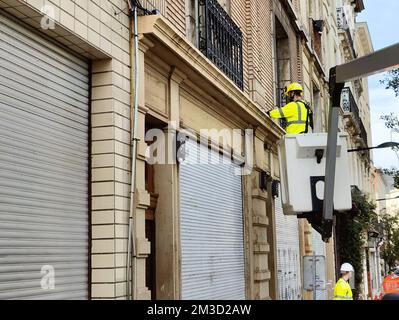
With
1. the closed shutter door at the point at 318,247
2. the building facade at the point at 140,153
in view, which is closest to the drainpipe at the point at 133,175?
the building facade at the point at 140,153

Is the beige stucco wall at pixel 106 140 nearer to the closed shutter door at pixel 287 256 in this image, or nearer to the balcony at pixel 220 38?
the balcony at pixel 220 38

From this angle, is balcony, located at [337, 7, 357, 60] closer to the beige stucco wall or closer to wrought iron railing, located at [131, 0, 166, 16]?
wrought iron railing, located at [131, 0, 166, 16]

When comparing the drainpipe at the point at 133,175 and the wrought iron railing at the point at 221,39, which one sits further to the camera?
the wrought iron railing at the point at 221,39

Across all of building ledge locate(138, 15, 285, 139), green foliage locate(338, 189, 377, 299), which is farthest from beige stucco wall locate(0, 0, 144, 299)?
green foliage locate(338, 189, 377, 299)

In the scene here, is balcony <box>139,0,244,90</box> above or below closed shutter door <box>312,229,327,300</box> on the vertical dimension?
above

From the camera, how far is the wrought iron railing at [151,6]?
302 inches

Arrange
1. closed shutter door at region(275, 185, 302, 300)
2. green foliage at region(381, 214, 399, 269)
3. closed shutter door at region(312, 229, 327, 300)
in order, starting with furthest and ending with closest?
green foliage at region(381, 214, 399, 269) → closed shutter door at region(312, 229, 327, 300) → closed shutter door at region(275, 185, 302, 300)

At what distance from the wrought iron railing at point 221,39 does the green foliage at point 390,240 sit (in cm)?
3264

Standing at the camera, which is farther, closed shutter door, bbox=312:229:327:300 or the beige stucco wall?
closed shutter door, bbox=312:229:327:300

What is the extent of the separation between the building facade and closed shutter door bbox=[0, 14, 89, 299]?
0.02 meters

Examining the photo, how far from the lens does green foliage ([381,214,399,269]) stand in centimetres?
4356

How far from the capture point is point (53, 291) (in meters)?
5.99

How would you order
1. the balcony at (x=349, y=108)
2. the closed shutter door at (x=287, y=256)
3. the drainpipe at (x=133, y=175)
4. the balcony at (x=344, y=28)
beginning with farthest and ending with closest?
1. the balcony at (x=344, y=28)
2. the balcony at (x=349, y=108)
3. the closed shutter door at (x=287, y=256)
4. the drainpipe at (x=133, y=175)
